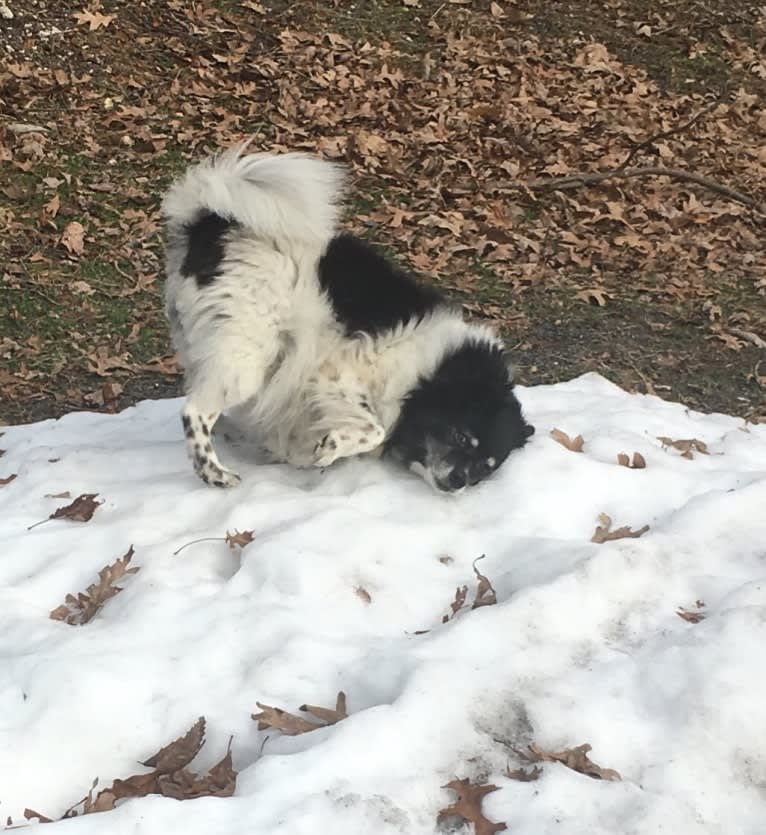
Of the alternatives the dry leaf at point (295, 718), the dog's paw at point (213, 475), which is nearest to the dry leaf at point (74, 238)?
the dog's paw at point (213, 475)

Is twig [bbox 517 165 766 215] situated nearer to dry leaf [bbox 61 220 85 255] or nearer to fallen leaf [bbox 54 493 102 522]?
dry leaf [bbox 61 220 85 255]

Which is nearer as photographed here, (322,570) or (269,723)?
(269,723)

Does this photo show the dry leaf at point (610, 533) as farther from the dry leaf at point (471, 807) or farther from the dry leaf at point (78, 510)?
the dry leaf at point (78, 510)

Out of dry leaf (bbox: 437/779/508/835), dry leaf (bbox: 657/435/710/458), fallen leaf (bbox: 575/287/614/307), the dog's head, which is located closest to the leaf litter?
dry leaf (bbox: 437/779/508/835)

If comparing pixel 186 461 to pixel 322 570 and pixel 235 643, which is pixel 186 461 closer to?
pixel 322 570

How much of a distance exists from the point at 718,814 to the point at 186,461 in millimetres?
3251

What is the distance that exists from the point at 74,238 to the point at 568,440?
210 inches

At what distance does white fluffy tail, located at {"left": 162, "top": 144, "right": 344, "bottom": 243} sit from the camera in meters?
4.45

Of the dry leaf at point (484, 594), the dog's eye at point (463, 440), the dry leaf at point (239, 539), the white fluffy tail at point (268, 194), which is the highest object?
the white fluffy tail at point (268, 194)

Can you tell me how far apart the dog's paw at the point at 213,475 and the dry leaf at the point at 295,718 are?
69.1 inches

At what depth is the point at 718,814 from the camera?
2549 millimetres

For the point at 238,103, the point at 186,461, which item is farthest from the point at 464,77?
the point at 186,461

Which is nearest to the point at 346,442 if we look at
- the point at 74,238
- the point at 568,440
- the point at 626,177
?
the point at 568,440

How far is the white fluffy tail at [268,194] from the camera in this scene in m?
4.45
